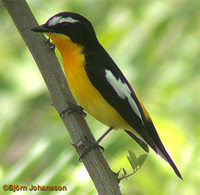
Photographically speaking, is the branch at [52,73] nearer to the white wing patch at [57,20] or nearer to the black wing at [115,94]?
the white wing patch at [57,20]

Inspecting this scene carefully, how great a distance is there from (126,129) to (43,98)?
0.70 m

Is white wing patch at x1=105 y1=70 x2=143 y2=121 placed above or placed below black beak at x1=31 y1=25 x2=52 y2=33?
below

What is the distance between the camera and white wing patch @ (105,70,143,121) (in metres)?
2.88

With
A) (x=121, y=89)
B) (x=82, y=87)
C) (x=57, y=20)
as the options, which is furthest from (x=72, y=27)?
(x=121, y=89)

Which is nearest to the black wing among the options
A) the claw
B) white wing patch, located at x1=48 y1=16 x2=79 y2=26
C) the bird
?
the bird

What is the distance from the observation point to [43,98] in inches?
109

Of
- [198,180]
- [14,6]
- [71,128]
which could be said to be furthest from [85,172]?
[14,6]

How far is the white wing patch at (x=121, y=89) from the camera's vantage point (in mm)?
2885

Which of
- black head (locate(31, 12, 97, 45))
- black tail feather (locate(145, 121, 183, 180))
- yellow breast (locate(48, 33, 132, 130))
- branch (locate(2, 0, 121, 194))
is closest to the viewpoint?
branch (locate(2, 0, 121, 194))

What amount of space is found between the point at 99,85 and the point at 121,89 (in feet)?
0.56

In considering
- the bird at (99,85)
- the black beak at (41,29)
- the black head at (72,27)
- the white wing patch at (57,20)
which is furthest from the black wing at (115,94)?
the black beak at (41,29)

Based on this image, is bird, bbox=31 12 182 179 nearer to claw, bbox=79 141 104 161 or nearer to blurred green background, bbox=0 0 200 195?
blurred green background, bbox=0 0 200 195

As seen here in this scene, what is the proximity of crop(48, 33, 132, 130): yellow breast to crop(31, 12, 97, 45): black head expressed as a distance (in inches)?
2.0

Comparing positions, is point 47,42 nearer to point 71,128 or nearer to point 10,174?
point 71,128
